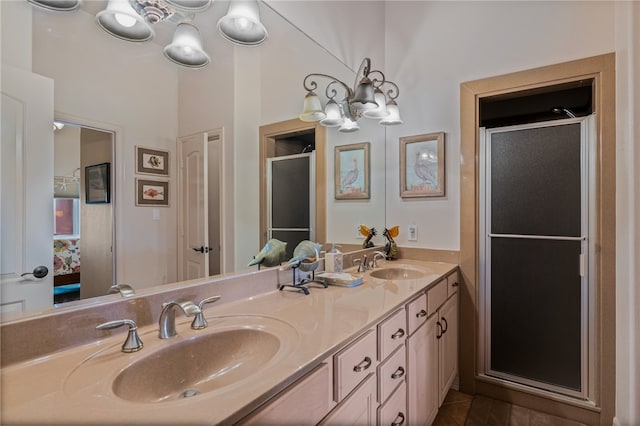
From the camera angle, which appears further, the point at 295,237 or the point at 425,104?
the point at 425,104

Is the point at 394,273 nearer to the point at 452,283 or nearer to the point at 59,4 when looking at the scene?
the point at 452,283

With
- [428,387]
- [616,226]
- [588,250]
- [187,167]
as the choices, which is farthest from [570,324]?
[187,167]

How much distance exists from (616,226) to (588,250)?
0.74 ft

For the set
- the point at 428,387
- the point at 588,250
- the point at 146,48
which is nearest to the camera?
the point at 146,48

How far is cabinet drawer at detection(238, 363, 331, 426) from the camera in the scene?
2.13ft

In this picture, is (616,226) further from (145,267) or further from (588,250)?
(145,267)

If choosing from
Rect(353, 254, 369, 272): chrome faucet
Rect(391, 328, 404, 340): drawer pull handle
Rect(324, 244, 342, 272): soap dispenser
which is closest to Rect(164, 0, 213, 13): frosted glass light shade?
Rect(324, 244, 342, 272): soap dispenser

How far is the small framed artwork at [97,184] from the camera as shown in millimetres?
895

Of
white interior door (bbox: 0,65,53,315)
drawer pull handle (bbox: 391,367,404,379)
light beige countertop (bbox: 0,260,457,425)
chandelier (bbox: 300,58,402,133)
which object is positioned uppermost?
chandelier (bbox: 300,58,402,133)

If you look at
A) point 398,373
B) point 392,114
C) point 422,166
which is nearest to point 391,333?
point 398,373

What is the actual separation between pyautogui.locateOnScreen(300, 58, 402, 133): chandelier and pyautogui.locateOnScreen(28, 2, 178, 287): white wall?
870mm

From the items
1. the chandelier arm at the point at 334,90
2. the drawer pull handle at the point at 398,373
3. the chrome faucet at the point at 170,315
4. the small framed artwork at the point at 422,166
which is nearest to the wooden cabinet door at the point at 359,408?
the drawer pull handle at the point at 398,373

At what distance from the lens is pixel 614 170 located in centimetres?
172

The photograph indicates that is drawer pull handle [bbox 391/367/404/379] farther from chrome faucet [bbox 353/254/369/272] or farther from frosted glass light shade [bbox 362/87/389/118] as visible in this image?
frosted glass light shade [bbox 362/87/389/118]
